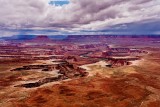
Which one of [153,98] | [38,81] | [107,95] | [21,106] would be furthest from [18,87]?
[153,98]

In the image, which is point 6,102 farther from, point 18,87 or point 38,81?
point 38,81

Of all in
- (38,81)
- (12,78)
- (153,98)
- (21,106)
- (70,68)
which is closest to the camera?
(21,106)

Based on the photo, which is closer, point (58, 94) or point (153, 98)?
point (153, 98)

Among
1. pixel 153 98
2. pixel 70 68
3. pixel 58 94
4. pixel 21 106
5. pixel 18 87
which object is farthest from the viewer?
pixel 70 68

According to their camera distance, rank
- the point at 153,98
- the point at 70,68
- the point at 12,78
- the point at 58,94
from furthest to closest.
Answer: the point at 70,68, the point at 12,78, the point at 58,94, the point at 153,98

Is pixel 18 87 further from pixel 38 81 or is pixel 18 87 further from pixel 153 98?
pixel 153 98

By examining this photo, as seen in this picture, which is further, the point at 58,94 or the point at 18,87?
the point at 18,87

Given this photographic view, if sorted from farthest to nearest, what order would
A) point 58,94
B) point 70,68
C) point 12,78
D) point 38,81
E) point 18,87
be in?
1. point 70,68
2. point 12,78
3. point 38,81
4. point 18,87
5. point 58,94

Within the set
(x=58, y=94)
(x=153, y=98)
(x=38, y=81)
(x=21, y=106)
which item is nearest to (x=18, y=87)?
(x=38, y=81)
